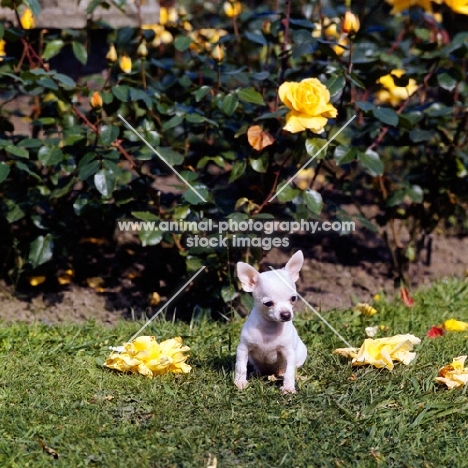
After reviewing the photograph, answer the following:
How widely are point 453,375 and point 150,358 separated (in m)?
1.11

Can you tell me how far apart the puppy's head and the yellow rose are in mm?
788

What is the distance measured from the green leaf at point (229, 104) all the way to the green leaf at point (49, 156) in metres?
0.77

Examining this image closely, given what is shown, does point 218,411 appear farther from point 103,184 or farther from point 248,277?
point 103,184

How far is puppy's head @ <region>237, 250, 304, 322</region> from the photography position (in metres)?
2.83

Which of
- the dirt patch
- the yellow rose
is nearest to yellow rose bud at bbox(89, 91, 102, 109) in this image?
the yellow rose

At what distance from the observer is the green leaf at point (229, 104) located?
3.80 meters

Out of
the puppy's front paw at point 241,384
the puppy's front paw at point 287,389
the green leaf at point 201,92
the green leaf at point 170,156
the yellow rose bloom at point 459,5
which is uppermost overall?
the yellow rose bloom at point 459,5

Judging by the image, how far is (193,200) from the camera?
149 inches

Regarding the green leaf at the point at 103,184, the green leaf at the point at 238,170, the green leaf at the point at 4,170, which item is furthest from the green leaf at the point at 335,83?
the green leaf at the point at 4,170

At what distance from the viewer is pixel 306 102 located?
11.5 feet

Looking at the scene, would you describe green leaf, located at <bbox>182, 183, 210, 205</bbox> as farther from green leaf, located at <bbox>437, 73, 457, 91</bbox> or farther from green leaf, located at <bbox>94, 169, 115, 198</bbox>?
green leaf, located at <bbox>437, 73, 457, 91</bbox>

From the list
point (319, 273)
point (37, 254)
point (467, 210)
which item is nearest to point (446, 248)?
point (467, 210)

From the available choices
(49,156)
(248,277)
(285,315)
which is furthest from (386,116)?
(49,156)

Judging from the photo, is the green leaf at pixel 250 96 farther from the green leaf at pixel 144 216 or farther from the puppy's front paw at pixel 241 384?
the puppy's front paw at pixel 241 384
